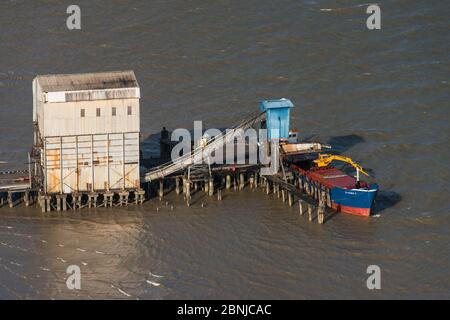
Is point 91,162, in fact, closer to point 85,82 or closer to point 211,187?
point 85,82

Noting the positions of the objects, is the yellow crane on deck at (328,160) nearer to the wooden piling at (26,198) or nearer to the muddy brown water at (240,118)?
the muddy brown water at (240,118)

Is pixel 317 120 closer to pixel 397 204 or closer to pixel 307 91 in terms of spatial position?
pixel 307 91

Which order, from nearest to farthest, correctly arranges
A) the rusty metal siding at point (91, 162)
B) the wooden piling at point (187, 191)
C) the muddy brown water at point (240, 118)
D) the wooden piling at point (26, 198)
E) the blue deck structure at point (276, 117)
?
the muddy brown water at point (240, 118) → the rusty metal siding at point (91, 162) → the wooden piling at point (26, 198) → the wooden piling at point (187, 191) → the blue deck structure at point (276, 117)

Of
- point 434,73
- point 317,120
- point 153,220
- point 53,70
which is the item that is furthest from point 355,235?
point 53,70

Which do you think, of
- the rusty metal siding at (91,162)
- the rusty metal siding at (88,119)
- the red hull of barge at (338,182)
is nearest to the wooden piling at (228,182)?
the red hull of barge at (338,182)

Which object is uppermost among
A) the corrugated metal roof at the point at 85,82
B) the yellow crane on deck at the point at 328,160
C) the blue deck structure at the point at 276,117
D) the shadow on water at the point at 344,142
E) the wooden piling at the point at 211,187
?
the corrugated metal roof at the point at 85,82

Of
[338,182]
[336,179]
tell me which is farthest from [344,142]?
[338,182]

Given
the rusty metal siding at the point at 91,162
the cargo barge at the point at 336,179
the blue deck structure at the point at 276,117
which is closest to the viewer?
the cargo barge at the point at 336,179

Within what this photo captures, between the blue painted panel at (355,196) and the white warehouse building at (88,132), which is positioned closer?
the blue painted panel at (355,196)
